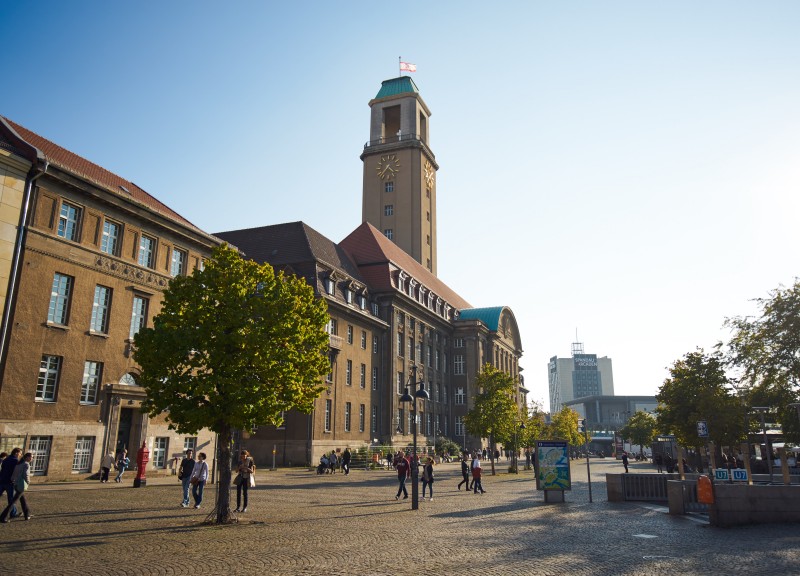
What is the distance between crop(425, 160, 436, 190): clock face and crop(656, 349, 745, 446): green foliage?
57.6 m

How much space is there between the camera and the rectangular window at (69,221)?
27891mm

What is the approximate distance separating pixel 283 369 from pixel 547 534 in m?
→ 8.42

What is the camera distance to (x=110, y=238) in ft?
100

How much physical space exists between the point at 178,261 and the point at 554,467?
24090 millimetres

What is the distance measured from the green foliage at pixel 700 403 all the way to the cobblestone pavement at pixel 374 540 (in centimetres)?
1585

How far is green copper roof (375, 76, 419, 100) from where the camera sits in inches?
3639

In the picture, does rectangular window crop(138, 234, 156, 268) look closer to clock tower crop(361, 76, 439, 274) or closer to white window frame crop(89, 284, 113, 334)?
white window frame crop(89, 284, 113, 334)

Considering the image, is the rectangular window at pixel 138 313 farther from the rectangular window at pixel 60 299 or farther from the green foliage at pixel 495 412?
the green foliage at pixel 495 412

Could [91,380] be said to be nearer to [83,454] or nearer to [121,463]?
[83,454]

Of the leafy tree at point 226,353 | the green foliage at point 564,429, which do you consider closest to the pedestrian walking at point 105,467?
the leafy tree at point 226,353

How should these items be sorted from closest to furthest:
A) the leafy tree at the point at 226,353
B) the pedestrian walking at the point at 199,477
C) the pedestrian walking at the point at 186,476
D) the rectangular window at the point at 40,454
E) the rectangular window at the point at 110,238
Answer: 1. the leafy tree at the point at 226,353
2. the pedestrian walking at the point at 199,477
3. the pedestrian walking at the point at 186,476
4. the rectangular window at the point at 40,454
5. the rectangular window at the point at 110,238

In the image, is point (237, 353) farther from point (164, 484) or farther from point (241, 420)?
point (164, 484)

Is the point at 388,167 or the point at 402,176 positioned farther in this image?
the point at 388,167

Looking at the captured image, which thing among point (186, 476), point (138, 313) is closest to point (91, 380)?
point (138, 313)
